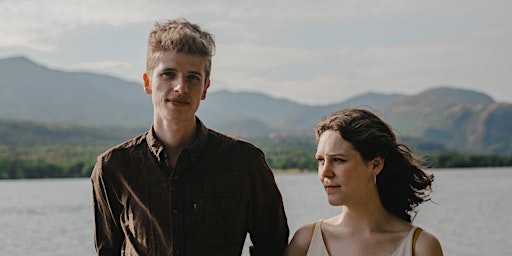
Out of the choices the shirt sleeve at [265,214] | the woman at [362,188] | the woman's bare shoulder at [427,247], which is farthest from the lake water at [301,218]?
the woman's bare shoulder at [427,247]

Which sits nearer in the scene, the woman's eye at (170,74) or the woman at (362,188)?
the woman's eye at (170,74)

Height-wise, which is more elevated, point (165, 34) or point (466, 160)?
point (165, 34)

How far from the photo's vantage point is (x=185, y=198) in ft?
12.2

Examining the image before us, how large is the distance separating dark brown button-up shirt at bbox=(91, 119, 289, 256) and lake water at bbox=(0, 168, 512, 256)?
17.3 m

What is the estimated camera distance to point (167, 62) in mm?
3646

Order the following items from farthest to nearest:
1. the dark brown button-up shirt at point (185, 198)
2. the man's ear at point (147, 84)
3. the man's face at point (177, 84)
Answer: the man's ear at point (147, 84)
the dark brown button-up shirt at point (185, 198)
the man's face at point (177, 84)

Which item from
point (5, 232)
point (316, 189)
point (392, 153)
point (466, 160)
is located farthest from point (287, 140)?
point (392, 153)

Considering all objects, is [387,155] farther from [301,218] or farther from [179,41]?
[301,218]

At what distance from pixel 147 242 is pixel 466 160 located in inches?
3285

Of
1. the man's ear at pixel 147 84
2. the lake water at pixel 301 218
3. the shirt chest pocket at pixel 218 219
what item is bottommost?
the lake water at pixel 301 218

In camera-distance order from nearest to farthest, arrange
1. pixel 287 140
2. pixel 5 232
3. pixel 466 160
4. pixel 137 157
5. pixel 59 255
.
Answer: pixel 137 157 < pixel 59 255 < pixel 5 232 < pixel 466 160 < pixel 287 140

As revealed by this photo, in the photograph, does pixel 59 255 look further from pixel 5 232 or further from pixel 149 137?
pixel 149 137

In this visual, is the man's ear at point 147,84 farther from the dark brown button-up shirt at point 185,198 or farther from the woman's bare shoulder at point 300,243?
the woman's bare shoulder at point 300,243

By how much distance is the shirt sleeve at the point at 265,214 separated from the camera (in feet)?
12.8
